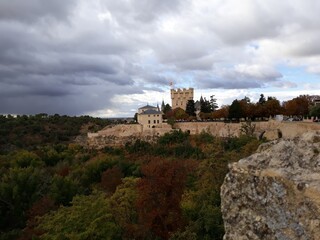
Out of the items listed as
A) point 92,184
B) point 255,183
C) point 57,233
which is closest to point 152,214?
point 57,233

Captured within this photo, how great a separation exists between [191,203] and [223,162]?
18.5 ft

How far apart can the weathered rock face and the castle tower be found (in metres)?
98.2

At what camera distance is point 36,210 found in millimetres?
24641

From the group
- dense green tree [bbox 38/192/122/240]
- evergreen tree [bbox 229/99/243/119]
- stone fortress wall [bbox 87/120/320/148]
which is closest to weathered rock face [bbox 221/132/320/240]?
dense green tree [bbox 38/192/122/240]

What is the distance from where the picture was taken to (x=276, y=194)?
409 centimetres

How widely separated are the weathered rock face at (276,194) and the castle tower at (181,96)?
9818 centimetres

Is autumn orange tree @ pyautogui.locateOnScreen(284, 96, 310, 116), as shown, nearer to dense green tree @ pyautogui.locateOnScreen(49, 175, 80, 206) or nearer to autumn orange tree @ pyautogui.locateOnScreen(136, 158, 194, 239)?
dense green tree @ pyautogui.locateOnScreen(49, 175, 80, 206)

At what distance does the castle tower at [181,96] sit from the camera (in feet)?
337

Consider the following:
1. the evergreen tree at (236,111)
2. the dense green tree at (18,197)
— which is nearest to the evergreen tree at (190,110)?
the evergreen tree at (236,111)

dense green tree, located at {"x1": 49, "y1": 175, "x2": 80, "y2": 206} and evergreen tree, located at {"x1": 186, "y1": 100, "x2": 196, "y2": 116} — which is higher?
evergreen tree, located at {"x1": 186, "y1": 100, "x2": 196, "y2": 116}

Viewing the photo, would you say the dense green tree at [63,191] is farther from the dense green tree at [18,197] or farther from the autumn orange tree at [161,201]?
the autumn orange tree at [161,201]

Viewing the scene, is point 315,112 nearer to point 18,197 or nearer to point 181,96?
point 18,197

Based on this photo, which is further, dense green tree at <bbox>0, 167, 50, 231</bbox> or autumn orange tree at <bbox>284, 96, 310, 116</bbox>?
autumn orange tree at <bbox>284, 96, 310, 116</bbox>

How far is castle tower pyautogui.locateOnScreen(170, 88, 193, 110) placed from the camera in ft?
337
